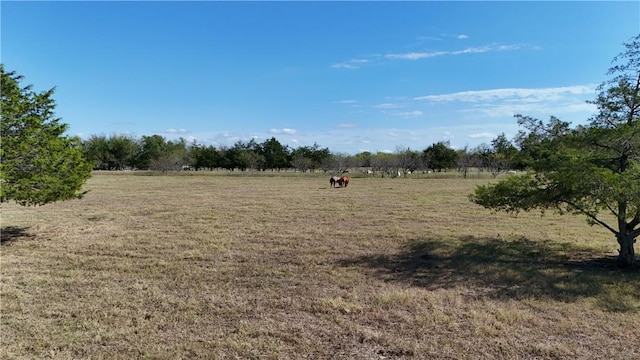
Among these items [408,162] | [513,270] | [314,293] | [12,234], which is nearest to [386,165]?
[408,162]

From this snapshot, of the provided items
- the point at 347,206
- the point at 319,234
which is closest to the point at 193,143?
the point at 347,206

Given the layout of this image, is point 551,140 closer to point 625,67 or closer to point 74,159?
point 625,67

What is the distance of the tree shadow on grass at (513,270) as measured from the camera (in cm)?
576

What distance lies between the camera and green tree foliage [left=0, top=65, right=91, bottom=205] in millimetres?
8117

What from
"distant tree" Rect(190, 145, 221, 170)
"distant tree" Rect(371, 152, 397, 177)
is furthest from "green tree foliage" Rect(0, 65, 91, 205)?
"distant tree" Rect(190, 145, 221, 170)

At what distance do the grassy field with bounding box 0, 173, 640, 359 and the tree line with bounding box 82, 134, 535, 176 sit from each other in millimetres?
51959

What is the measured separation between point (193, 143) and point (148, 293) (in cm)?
9431

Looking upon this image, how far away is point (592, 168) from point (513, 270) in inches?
88.1

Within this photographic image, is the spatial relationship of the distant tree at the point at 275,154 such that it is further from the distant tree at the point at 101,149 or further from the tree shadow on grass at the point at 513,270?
the tree shadow on grass at the point at 513,270

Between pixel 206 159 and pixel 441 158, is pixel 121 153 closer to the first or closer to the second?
pixel 206 159

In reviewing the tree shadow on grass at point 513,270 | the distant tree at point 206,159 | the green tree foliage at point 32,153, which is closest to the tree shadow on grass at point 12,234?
the green tree foliage at point 32,153

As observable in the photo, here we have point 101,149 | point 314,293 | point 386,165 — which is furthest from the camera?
point 101,149

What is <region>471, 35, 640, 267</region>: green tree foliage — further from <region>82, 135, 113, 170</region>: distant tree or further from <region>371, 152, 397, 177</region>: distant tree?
<region>82, 135, 113, 170</region>: distant tree

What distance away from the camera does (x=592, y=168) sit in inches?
243
